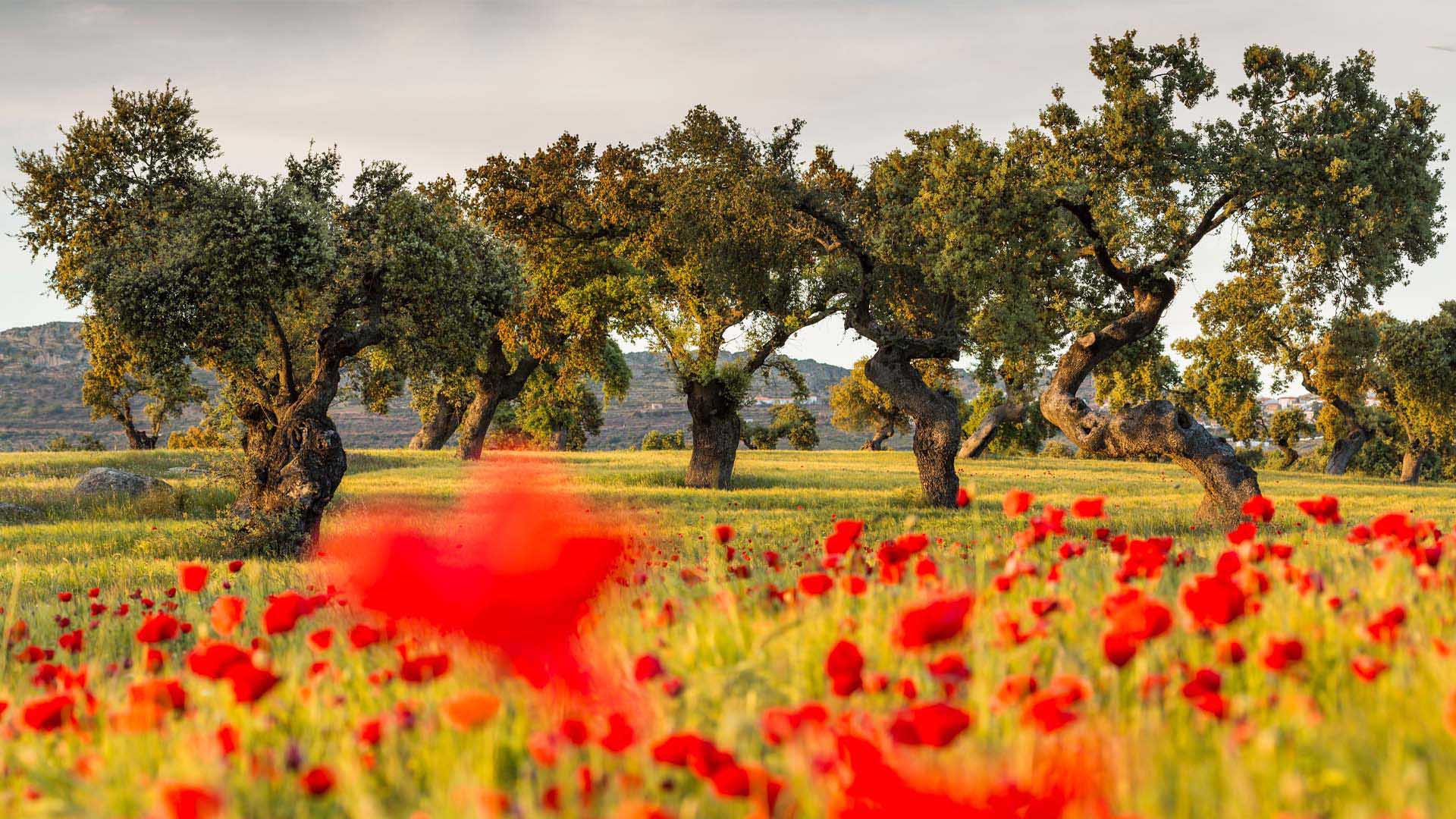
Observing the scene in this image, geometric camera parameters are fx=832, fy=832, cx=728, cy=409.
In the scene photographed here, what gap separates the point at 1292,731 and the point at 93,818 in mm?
3968

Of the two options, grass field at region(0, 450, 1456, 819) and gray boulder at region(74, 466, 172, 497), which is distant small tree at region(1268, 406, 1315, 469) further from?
gray boulder at region(74, 466, 172, 497)

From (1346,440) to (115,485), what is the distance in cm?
6502

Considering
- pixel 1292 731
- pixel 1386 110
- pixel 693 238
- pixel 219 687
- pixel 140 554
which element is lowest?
pixel 140 554

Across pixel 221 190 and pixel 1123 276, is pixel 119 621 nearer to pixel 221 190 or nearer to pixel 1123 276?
pixel 221 190

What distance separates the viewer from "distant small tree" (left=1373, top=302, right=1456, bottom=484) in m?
43.3

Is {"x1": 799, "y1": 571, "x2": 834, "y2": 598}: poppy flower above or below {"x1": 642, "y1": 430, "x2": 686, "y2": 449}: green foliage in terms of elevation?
above

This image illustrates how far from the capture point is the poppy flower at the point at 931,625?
98.6 inches

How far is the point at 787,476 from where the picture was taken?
113 feet

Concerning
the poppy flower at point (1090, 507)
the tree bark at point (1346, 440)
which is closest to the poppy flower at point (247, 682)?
the poppy flower at point (1090, 507)

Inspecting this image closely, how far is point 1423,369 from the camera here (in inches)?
1715

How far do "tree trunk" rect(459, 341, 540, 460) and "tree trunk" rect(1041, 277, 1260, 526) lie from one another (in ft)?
93.8

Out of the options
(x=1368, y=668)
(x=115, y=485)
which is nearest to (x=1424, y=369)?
(x=1368, y=668)

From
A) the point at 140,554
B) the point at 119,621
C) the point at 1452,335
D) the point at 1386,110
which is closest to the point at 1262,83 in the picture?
the point at 1386,110

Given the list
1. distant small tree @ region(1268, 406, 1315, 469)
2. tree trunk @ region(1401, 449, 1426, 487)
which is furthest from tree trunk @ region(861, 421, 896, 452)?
tree trunk @ region(1401, 449, 1426, 487)
